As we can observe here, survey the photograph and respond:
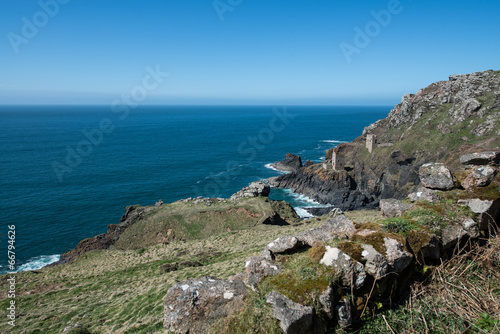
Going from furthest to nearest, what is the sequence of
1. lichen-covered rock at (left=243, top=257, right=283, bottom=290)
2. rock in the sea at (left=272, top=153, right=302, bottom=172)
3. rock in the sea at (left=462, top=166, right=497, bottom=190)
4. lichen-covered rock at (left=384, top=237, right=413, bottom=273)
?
rock in the sea at (left=272, top=153, right=302, bottom=172), rock in the sea at (left=462, top=166, right=497, bottom=190), lichen-covered rock at (left=243, top=257, right=283, bottom=290), lichen-covered rock at (left=384, top=237, right=413, bottom=273)

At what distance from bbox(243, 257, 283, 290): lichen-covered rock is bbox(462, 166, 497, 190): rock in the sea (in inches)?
438

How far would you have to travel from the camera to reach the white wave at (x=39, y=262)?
4067 cm

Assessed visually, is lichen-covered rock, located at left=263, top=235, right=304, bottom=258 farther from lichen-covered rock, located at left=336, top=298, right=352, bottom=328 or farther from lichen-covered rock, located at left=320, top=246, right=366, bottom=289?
lichen-covered rock, located at left=336, top=298, right=352, bottom=328

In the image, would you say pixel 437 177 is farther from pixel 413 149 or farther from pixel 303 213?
pixel 413 149

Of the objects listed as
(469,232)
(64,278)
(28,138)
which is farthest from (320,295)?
(28,138)

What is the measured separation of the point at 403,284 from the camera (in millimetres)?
9852

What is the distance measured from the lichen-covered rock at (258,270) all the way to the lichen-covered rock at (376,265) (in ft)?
9.44

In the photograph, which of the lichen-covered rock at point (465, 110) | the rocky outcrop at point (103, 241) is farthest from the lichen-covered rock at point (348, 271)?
the lichen-covered rock at point (465, 110)

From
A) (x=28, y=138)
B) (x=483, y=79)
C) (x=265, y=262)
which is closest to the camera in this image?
(x=265, y=262)

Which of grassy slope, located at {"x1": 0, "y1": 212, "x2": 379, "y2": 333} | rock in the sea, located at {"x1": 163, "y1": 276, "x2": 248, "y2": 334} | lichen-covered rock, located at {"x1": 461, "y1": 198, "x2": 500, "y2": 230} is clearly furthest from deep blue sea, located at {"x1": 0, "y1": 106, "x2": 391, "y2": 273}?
lichen-covered rock, located at {"x1": 461, "y1": 198, "x2": 500, "y2": 230}

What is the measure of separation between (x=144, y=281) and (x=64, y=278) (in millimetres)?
11168

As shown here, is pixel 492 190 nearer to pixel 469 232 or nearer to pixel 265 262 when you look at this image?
pixel 469 232

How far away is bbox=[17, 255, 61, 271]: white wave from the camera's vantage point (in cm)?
4067

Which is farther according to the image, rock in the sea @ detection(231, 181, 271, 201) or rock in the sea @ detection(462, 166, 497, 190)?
rock in the sea @ detection(231, 181, 271, 201)
